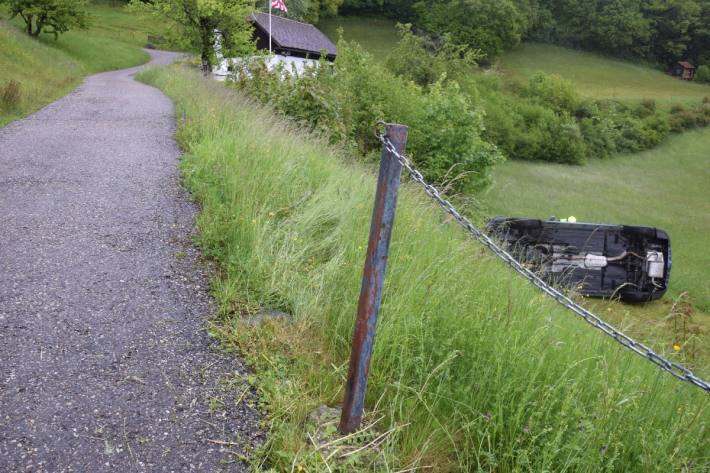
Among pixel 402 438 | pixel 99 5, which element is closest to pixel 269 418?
pixel 402 438

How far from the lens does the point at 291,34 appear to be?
143 ft

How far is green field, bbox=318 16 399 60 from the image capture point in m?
67.8

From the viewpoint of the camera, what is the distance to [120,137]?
36.2 ft

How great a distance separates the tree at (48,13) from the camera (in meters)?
37.3

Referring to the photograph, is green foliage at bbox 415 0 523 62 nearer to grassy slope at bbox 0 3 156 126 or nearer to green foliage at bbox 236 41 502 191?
grassy slope at bbox 0 3 156 126

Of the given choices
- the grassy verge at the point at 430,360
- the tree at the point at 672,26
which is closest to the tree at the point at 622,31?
the tree at the point at 672,26

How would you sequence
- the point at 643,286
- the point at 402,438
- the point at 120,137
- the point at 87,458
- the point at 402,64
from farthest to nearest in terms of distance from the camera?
the point at 402,64 < the point at 643,286 < the point at 120,137 < the point at 402,438 < the point at 87,458

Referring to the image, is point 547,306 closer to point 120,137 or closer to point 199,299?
point 199,299

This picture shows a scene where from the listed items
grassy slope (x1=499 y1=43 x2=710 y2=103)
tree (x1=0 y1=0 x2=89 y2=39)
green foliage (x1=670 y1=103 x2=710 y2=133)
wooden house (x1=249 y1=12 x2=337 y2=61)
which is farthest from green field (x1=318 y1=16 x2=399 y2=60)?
tree (x1=0 y1=0 x2=89 y2=39)

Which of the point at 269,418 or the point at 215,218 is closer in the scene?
the point at 269,418

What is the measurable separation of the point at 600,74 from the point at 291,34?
1663 inches

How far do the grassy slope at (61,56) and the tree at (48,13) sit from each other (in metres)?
0.97

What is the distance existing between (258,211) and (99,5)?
78.5 meters

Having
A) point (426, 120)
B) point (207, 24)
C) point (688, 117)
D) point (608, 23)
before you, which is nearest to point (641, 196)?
point (426, 120)
